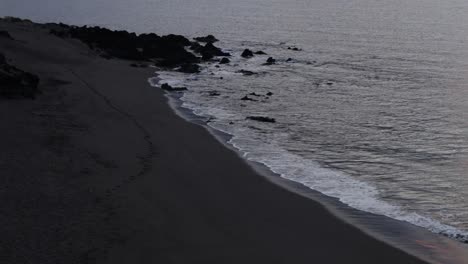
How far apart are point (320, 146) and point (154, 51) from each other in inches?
1016

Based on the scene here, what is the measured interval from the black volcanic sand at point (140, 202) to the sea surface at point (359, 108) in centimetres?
213

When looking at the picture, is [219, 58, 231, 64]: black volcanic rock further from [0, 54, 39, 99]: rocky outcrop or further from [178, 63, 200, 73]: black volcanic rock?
[0, 54, 39, 99]: rocky outcrop

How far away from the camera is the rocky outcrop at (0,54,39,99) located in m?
21.9

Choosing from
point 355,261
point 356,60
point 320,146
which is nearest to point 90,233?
point 355,261

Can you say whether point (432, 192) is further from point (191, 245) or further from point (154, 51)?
point (154, 51)

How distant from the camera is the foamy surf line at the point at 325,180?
1424 cm

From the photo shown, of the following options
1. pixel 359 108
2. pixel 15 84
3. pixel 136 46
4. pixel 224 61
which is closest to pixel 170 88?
pixel 359 108

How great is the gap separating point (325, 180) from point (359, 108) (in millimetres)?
12245

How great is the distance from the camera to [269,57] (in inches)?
1857

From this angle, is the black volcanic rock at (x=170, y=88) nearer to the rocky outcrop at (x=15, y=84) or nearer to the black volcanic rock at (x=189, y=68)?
the black volcanic rock at (x=189, y=68)

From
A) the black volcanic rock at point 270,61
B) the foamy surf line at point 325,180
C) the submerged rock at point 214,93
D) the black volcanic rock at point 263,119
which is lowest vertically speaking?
the foamy surf line at point 325,180

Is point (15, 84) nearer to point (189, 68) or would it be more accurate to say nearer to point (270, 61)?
point (189, 68)

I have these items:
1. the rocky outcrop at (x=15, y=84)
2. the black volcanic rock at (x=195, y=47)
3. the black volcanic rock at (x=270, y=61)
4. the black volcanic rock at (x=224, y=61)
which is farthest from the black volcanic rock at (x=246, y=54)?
the rocky outcrop at (x=15, y=84)

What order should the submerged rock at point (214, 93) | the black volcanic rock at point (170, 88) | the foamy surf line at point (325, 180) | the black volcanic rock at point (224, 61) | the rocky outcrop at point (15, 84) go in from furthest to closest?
the black volcanic rock at point (224, 61) < the black volcanic rock at point (170, 88) < the submerged rock at point (214, 93) < the rocky outcrop at point (15, 84) < the foamy surf line at point (325, 180)
